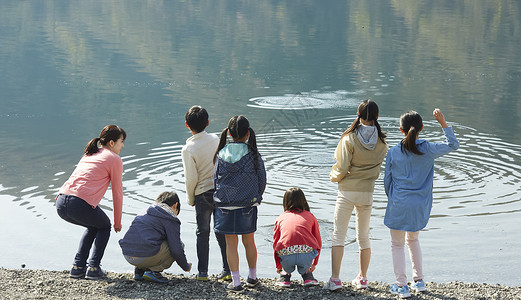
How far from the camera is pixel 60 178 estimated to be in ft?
42.8

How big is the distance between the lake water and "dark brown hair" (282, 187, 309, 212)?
1.88 metres

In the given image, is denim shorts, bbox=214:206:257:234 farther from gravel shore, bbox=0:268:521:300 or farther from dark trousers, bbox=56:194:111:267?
dark trousers, bbox=56:194:111:267

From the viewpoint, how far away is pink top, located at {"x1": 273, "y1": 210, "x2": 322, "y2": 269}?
6645mm

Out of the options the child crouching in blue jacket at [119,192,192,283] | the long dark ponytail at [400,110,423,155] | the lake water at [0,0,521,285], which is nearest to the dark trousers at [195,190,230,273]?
the child crouching in blue jacket at [119,192,192,283]

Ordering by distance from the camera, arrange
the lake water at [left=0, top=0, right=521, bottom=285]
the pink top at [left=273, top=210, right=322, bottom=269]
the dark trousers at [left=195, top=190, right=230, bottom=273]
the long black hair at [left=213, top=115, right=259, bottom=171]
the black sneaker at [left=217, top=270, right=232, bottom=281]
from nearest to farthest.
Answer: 1. the long black hair at [left=213, top=115, right=259, bottom=171]
2. the pink top at [left=273, top=210, right=322, bottom=269]
3. the dark trousers at [left=195, top=190, right=230, bottom=273]
4. the black sneaker at [left=217, top=270, right=232, bottom=281]
5. the lake water at [left=0, top=0, right=521, bottom=285]

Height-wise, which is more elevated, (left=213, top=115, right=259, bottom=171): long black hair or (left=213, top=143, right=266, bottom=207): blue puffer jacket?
(left=213, top=115, right=259, bottom=171): long black hair

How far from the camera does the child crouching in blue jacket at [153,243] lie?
6.72 meters

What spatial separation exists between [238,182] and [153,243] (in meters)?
1.06

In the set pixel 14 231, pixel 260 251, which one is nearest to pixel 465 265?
pixel 260 251

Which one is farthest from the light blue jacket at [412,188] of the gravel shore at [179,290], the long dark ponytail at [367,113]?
the gravel shore at [179,290]

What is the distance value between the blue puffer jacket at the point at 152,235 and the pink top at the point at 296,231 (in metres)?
0.98

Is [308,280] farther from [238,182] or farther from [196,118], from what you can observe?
[196,118]

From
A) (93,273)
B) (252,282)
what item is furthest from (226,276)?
(93,273)

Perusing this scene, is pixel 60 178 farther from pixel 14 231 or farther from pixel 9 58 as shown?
pixel 9 58
